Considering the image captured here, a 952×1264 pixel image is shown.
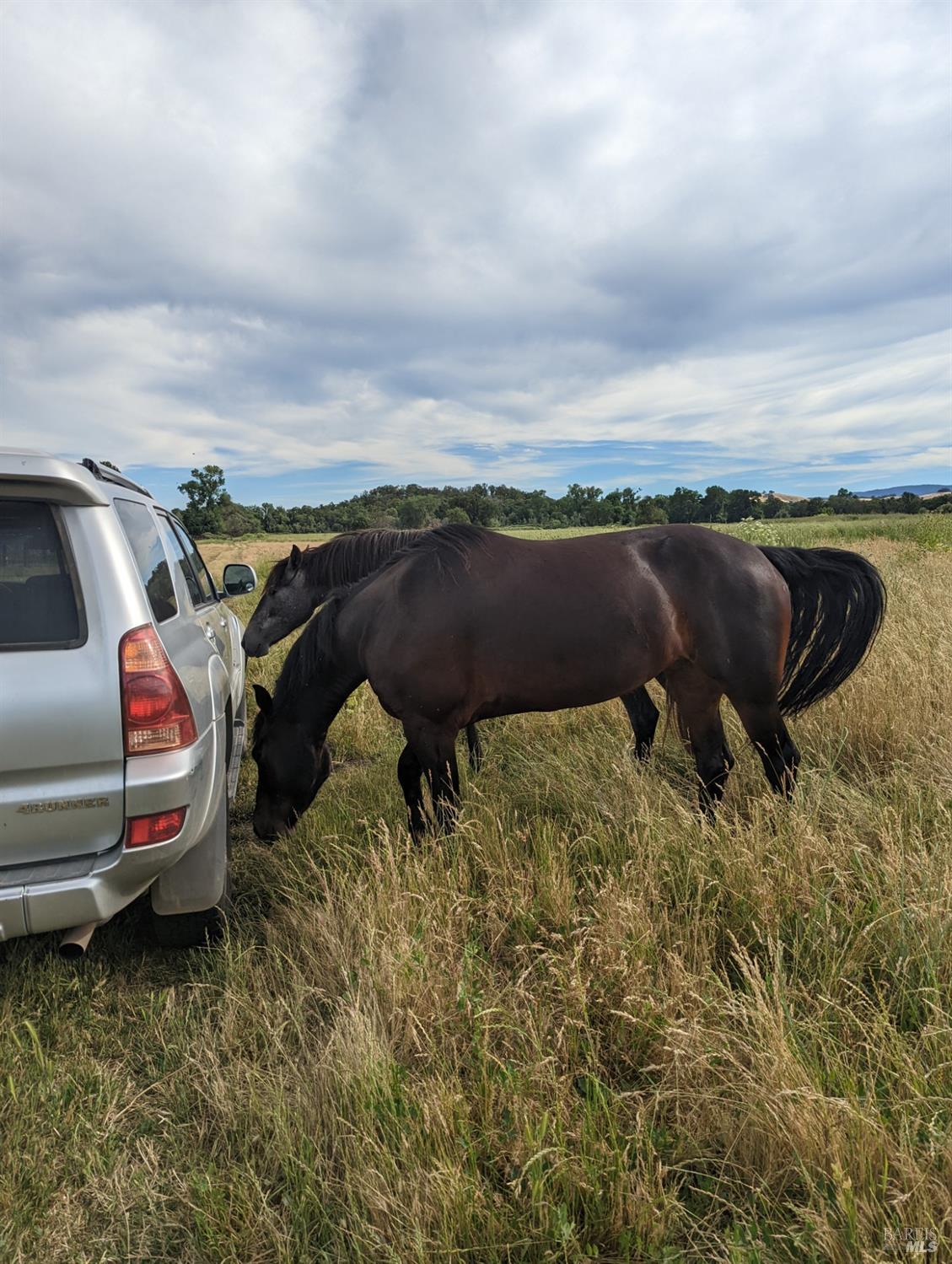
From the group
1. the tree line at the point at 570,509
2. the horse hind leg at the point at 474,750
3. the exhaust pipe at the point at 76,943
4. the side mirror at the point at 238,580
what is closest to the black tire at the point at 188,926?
the exhaust pipe at the point at 76,943

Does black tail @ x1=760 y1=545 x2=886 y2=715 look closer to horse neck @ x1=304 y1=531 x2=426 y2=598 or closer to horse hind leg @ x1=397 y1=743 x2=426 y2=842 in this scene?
horse hind leg @ x1=397 y1=743 x2=426 y2=842

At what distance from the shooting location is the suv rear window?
1896mm

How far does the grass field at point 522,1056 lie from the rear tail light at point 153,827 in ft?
2.23

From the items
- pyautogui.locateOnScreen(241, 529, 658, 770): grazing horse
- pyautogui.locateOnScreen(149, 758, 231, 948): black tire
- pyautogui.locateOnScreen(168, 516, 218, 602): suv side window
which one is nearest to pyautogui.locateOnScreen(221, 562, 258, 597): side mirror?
pyautogui.locateOnScreen(168, 516, 218, 602): suv side window

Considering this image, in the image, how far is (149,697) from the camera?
1.91 m

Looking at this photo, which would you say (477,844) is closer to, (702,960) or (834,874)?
(702,960)

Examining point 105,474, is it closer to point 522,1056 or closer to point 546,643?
point 546,643

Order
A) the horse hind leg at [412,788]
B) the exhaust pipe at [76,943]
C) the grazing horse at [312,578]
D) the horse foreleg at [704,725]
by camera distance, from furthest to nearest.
A: the grazing horse at [312,578] < the horse foreleg at [704,725] < the horse hind leg at [412,788] < the exhaust pipe at [76,943]

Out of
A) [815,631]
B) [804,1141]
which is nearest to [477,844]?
[804,1141]

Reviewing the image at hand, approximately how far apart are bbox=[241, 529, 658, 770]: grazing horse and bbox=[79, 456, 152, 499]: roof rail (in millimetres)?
2077

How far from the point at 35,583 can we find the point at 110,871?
919 millimetres

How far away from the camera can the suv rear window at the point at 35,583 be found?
6.22 ft

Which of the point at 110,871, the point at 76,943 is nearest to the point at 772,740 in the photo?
the point at 110,871

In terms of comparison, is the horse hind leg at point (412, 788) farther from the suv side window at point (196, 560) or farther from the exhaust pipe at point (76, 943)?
the suv side window at point (196, 560)
